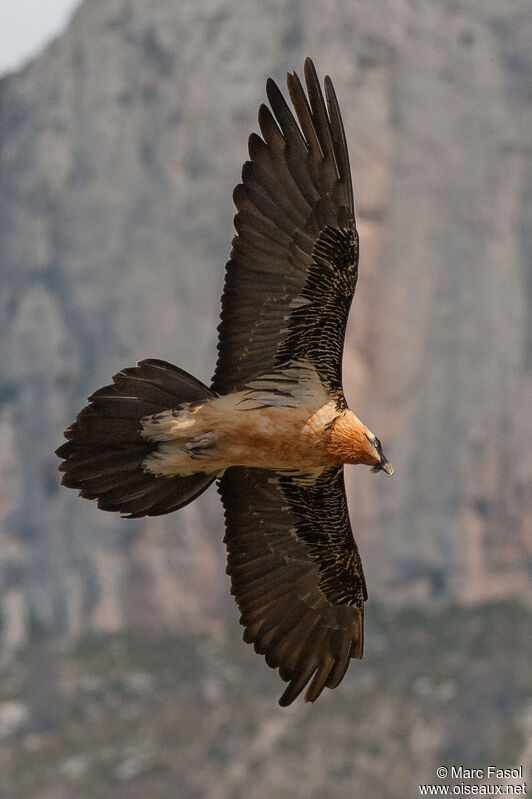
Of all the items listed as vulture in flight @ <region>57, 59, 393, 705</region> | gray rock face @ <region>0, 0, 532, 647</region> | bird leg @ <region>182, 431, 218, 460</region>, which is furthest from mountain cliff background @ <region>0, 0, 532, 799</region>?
bird leg @ <region>182, 431, 218, 460</region>

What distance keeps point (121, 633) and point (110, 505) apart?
4296 cm

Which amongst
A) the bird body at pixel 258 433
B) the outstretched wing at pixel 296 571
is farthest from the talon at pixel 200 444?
the outstretched wing at pixel 296 571

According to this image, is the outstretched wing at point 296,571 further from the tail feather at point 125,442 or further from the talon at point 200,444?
the tail feather at point 125,442

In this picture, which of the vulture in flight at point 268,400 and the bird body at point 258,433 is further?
the bird body at point 258,433

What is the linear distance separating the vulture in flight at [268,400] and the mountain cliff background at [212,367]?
3607 cm

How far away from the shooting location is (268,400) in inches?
352

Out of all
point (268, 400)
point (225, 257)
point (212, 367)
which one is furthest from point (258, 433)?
point (225, 257)

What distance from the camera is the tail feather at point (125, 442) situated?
8656 millimetres

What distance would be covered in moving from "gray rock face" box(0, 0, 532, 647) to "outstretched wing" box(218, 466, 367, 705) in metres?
37.9

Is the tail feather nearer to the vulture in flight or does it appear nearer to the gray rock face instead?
the vulture in flight

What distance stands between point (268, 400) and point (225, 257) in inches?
1589

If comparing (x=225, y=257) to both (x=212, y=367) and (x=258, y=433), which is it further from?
(x=258, y=433)

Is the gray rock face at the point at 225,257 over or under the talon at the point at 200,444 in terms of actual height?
over

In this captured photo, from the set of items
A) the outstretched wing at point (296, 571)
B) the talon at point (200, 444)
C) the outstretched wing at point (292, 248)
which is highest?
the outstretched wing at point (292, 248)
